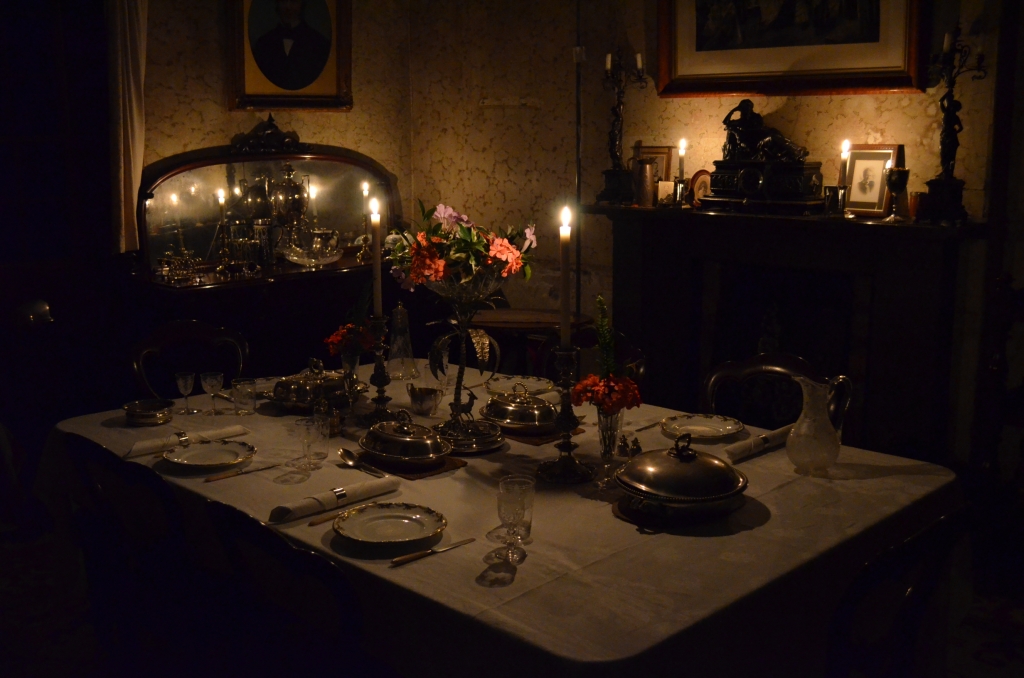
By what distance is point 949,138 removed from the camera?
3361 millimetres

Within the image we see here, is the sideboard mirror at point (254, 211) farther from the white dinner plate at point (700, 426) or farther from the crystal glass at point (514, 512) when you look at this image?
the crystal glass at point (514, 512)

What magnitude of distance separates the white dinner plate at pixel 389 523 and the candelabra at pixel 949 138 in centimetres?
233

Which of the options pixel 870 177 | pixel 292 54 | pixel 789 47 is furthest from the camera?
pixel 292 54

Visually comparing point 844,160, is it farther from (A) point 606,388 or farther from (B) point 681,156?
(A) point 606,388

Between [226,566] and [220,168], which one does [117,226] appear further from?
[226,566]

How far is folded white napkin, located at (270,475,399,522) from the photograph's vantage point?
1863mm

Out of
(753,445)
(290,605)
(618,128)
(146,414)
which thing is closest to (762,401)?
(618,128)

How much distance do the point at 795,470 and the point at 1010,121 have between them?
6.27 feet

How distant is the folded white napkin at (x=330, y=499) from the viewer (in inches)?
73.4

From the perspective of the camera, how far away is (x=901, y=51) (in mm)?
3594

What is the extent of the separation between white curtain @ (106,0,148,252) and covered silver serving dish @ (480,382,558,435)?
2.35 meters

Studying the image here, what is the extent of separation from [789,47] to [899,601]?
2.84m

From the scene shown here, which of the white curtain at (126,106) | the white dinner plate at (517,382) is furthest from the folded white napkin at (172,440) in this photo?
the white curtain at (126,106)

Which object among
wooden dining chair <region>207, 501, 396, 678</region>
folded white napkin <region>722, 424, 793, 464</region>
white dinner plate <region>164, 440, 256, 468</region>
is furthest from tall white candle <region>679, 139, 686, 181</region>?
wooden dining chair <region>207, 501, 396, 678</region>
